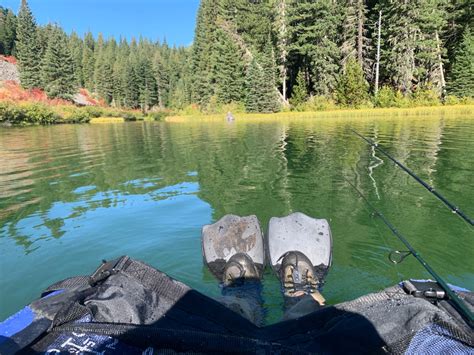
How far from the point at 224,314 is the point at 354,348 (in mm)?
741

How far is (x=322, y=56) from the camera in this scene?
33.8 meters

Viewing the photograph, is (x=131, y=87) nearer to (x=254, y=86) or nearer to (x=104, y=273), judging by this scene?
(x=254, y=86)

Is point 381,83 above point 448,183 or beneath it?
above

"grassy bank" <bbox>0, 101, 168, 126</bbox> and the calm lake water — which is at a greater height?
"grassy bank" <bbox>0, 101, 168, 126</bbox>

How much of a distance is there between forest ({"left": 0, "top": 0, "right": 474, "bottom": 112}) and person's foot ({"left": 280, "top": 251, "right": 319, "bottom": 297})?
97.2 feet

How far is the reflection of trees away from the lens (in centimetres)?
471

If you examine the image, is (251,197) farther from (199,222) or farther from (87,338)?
(87,338)

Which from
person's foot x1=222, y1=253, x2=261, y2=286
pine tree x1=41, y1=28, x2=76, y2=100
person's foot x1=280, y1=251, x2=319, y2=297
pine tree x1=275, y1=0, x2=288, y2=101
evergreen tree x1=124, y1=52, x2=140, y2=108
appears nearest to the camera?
person's foot x1=280, y1=251, x2=319, y2=297

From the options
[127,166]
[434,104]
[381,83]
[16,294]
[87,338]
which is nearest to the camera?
[87,338]

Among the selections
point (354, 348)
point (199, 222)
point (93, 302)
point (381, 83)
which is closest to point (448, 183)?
point (199, 222)

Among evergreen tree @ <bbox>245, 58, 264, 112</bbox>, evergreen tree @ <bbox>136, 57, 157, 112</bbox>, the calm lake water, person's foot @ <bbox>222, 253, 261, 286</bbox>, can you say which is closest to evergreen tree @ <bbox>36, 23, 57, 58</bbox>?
evergreen tree @ <bbox>136, 57, 157, 112</bbox>

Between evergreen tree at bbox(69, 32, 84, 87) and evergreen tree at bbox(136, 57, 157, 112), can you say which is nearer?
evergreen tree at bbox(136, 57, 157, 112)

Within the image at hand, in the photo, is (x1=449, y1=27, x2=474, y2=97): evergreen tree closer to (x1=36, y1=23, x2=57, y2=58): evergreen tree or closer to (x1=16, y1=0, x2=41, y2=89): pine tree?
(x1=16, y1=0, x2=41, y2=89): pine tree

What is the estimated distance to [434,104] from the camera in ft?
94.0
